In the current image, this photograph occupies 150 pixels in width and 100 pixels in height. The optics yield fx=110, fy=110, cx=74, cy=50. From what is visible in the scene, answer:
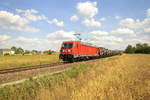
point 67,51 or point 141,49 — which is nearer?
point 67,51

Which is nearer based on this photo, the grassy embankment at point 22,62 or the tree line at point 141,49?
the grassy embankment at point 22,62

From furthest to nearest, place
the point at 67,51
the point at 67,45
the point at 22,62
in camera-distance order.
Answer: the point at 22,62, the point at 67,45, the point at 67,51

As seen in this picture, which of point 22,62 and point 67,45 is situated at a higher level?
point 67,45

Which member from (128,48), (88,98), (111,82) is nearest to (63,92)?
(88,98)

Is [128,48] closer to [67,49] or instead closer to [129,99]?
[67,49]

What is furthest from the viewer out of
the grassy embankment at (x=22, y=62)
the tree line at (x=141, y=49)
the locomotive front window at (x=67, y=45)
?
the tree line at (x=141, y=49)

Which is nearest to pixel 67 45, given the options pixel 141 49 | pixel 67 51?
pixel 67 51

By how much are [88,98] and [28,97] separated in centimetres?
229

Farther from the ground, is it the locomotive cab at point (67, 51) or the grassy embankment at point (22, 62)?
the locomotive cab at point (67, 51)

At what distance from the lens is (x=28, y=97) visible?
3.98 meters

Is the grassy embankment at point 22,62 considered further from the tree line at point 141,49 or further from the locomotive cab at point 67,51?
the tree line at point 141,49

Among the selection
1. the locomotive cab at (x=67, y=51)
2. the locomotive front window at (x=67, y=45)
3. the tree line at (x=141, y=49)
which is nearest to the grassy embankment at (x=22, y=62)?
the locomotive cab at (x=67, y=51)

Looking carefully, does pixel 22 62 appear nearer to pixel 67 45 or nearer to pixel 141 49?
pixel 67 45

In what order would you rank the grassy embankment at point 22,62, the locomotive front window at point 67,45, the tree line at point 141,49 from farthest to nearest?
1. the tree line at point 141,49
2. the locomotive front window at point 67,45
3. the grassy embankment at point 22,62
